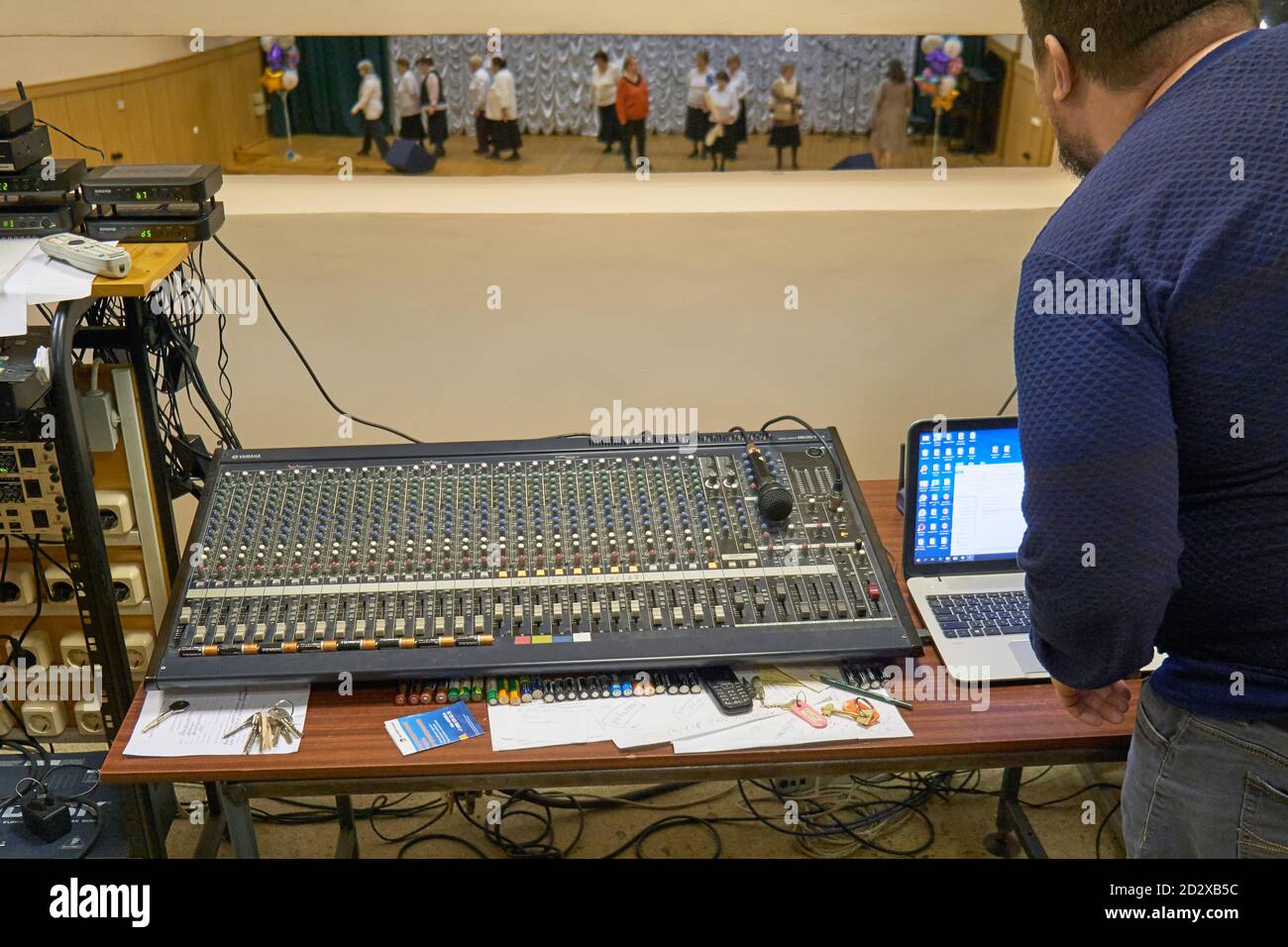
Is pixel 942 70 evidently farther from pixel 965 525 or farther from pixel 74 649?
pixel 74 649

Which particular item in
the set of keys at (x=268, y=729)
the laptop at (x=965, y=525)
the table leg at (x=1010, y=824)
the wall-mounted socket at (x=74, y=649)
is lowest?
the table leg at (x=1010, y=824)

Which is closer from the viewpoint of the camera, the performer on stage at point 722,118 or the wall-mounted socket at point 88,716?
the wall-mounted socket at point 88,716

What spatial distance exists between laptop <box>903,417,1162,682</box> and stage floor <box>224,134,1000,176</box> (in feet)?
25.7

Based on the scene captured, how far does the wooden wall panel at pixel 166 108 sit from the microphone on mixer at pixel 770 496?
4.75 meters

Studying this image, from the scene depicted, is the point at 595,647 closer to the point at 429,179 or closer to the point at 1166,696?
the point at 1166,696

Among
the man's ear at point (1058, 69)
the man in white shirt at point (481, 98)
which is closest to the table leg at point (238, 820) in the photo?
the man's ear at point (1058, 69)

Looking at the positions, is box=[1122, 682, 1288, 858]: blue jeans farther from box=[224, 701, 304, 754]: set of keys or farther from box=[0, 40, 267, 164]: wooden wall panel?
box=[0, 40, 267, 164]: wooden wall panel

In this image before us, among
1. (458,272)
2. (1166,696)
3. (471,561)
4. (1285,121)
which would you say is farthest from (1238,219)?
(458,272)

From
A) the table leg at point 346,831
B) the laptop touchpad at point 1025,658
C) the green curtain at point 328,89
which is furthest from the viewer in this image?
the green curtain at point 328,89

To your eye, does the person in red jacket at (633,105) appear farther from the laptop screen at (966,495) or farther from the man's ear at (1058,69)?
the man's ear at (1058,69)

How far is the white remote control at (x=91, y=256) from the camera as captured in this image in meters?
1.64

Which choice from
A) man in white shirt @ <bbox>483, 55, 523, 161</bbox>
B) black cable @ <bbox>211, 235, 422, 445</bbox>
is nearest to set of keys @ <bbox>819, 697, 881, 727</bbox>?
black cable @ <bbox>211, 235, 422, 445</bbox>

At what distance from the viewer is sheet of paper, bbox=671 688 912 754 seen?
4.92 ft

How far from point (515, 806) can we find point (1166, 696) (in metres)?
1.58
